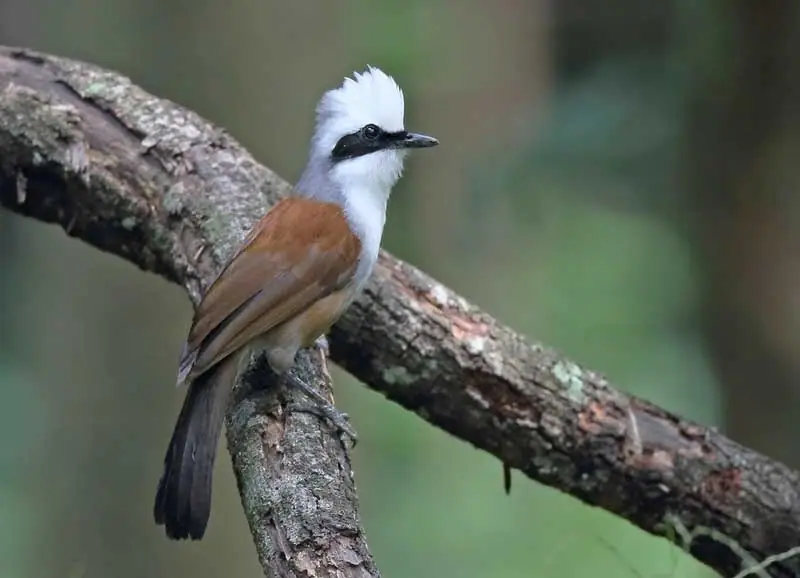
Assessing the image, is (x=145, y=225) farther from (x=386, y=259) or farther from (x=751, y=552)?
(x=751, y=552)

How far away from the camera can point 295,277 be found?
2.21m

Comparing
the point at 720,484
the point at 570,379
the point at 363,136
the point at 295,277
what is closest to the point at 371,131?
the point at 363,136

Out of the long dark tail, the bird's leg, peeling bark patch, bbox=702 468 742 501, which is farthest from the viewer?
peeling bark patch, bbox=702 468 742 501

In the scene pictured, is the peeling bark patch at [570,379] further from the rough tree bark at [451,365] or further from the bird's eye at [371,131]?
the bird's eye at [371,131]

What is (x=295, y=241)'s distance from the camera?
227cm

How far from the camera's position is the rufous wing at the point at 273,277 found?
2.02 metres

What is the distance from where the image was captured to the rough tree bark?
96.8 inches

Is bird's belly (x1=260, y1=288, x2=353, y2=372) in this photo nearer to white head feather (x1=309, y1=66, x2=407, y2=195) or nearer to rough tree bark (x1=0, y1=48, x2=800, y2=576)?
rough tree bark (x1=0, y1=48, x2=800, y2=576)

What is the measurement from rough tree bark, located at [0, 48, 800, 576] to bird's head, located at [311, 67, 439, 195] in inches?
9.1

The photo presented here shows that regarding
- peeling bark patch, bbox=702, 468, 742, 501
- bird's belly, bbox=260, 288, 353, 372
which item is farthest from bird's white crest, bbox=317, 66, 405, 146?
peeling bark patch, bbox=702, 468, 742, 501

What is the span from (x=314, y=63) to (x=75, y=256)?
1404 millimetres

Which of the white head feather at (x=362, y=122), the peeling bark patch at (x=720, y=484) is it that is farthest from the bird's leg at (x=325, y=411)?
the peeling bark patch at (x=720, y=484)

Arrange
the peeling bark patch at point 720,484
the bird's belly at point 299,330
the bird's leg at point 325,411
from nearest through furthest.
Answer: the bird's leg at point 325,411, the bird's belly at point 299,330, the peeling bark patch at point 720,484

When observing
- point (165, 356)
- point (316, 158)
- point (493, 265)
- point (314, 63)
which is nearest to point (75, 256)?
point (165, 356)
